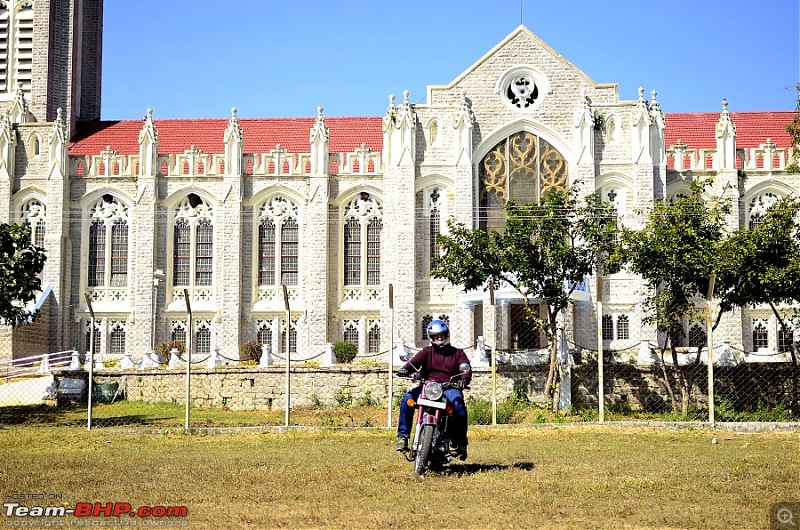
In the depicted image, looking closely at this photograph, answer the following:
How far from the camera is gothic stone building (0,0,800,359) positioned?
4328 centimetres

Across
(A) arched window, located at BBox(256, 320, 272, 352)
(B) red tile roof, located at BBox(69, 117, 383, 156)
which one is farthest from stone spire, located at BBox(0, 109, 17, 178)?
(A) arched window, located at BBox(256, 320, 272, 352)

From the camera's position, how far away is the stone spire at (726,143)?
4497 centimetres

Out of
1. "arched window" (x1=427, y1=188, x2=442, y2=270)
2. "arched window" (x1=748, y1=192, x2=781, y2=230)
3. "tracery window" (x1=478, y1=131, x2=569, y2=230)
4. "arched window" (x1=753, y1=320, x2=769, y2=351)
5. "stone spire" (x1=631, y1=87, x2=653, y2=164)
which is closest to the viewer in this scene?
"stone spire" (x1=631, y1=87, x2=653, y2=164)

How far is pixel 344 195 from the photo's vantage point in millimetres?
46281

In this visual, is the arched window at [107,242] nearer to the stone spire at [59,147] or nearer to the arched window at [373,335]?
the stone spire at [59,147]

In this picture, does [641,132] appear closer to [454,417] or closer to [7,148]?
[7,148]

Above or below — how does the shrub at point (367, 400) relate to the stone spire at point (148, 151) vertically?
below

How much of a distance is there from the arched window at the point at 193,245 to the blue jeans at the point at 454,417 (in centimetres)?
3391

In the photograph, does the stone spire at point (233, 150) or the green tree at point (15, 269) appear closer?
the green tree at point (15, 269)

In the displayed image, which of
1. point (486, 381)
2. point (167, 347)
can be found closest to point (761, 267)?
point (486, 381)

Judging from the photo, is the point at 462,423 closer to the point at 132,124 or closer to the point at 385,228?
the point at 385,228

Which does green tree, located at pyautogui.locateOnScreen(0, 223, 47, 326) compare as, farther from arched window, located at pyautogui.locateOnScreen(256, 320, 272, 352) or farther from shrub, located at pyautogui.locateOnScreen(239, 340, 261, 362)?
arched window, located at pyautogui.locateOnScreen(256, 320, 272, 352)

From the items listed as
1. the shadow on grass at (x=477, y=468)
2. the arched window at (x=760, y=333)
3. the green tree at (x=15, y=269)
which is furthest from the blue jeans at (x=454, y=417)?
the arched window at (x=760, y=333)

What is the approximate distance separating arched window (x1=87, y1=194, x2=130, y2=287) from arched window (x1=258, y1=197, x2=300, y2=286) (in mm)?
5885
